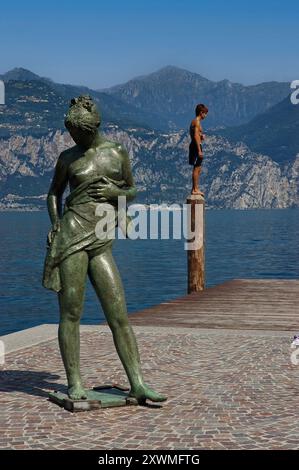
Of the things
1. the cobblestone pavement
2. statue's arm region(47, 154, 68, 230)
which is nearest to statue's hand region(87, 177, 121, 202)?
statue's arm region(47, 154, 68, 230)

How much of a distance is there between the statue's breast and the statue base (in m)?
2.16

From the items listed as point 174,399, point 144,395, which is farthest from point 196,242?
point 144,395

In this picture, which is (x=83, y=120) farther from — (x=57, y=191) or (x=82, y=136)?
(x=57, y=191)

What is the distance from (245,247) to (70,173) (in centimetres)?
9038

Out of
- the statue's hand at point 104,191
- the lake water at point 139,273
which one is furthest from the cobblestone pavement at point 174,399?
the lake water at point 139,273

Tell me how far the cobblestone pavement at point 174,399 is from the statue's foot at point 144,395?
110 mm

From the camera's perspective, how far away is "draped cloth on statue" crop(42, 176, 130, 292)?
26.0 feet

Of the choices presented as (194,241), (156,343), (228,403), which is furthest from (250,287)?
(228,403)

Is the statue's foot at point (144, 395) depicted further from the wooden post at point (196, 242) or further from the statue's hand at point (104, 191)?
the wooden post at point (196, 242)

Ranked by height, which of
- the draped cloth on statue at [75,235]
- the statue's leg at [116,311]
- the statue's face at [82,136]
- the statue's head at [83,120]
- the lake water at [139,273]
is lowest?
the lake water at [139,273]

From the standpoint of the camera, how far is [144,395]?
25.8ft

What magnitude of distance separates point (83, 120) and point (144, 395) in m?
2.84

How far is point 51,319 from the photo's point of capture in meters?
37.9

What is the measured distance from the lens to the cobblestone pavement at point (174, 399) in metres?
6.62
